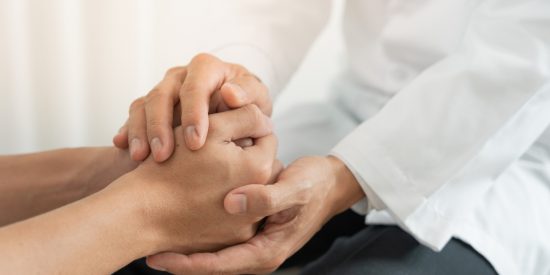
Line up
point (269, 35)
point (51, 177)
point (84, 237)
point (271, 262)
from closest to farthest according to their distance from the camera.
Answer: point (84, 237)
point (271, 262)
point (51, 177)
point (269, 35)

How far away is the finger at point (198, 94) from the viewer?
755mm

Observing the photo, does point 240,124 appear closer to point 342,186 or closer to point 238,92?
point 238,92

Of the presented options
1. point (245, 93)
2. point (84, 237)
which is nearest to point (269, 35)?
point (245, 93)

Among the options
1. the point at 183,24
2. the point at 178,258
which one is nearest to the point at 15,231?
the point at 178,258

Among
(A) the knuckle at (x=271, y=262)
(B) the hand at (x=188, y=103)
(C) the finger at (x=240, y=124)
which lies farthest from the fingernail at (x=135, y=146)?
(A) the knuckle at (x=271, y=262)

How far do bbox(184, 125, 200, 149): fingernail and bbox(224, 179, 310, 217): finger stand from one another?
8 centimetres

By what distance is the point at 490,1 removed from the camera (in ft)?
3.03

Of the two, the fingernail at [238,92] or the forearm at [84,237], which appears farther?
the fingernail at [238,92]

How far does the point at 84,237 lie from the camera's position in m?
0.71

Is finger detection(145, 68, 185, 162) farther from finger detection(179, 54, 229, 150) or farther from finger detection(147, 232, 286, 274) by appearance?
finger detection(147, 232, 286, 274)

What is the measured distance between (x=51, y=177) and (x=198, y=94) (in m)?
0.29

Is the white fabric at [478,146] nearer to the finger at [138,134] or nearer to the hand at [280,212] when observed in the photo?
the hand at [280,212]

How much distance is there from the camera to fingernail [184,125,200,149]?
75 centimetres

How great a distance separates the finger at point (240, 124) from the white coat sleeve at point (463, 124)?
0.13 m
